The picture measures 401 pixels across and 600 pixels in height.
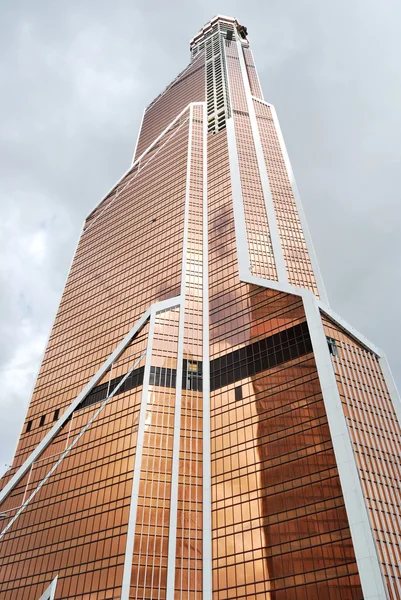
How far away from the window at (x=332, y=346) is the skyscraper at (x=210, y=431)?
0.69 ft

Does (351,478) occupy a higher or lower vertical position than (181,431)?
lower

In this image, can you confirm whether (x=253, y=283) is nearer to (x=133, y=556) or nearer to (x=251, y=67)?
(x=133, y=556)

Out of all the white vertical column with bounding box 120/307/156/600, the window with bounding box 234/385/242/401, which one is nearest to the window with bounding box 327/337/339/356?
the window with bounding box 234/385/242/401

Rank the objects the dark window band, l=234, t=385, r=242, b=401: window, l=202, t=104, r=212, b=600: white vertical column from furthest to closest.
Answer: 1. l=234, t=385, r=242, b=401: window
2. the dark window band
3. l=202, t=104, r=212, b=600: white vertical column

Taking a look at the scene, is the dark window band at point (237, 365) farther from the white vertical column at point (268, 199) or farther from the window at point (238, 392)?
the white vertical column at point (268, 199)

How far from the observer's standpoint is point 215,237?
109 m

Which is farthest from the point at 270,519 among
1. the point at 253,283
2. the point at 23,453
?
the point at 23,453

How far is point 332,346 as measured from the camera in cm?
7581

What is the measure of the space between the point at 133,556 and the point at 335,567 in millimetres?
25348

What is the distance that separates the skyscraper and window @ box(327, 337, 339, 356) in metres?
0.21

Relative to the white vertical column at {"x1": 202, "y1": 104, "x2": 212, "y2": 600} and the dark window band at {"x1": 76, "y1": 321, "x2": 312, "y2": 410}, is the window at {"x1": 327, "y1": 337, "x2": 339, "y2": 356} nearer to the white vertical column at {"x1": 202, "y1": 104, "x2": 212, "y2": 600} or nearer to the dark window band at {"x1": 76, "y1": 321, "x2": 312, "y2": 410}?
the dark window band at {"x1": 76, "y1": 321, "x2": 312, "y2": 410}

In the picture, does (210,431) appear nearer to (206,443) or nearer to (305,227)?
(206,443)

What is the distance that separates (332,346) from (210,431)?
22.2 m

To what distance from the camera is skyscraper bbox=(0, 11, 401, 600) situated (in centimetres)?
6241
